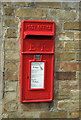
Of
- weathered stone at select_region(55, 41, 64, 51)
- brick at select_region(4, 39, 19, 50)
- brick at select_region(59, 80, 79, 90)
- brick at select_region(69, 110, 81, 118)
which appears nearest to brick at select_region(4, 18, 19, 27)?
brick at select_region(4, 39, 19, 50)

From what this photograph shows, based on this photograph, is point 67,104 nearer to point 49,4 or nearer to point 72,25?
point 72,25

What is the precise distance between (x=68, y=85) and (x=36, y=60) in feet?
1.67

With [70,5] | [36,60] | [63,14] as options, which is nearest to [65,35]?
[63,14]

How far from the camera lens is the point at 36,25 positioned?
2.34 metres

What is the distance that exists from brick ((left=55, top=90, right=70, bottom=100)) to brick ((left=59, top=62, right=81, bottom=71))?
27 cm

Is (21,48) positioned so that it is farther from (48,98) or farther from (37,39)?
(48,98)

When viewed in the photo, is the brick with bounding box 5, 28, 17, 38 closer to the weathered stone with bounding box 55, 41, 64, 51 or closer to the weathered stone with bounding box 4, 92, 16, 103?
the weathered stone with bounding box 55, 41, 64, 51

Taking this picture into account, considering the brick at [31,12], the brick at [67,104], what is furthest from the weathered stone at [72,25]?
the brick at [67,104]

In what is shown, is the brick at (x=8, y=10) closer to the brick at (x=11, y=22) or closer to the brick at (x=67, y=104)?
the brick at (x=11, y=22)

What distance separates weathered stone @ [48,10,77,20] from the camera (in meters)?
2.41

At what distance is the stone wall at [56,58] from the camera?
2352 millimetres

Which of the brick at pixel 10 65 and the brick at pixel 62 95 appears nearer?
the brick at pixel 10 65

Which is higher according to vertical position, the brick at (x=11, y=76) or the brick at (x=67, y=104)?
the brick at (x=11, y=76)

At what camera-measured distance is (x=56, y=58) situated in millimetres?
2447
